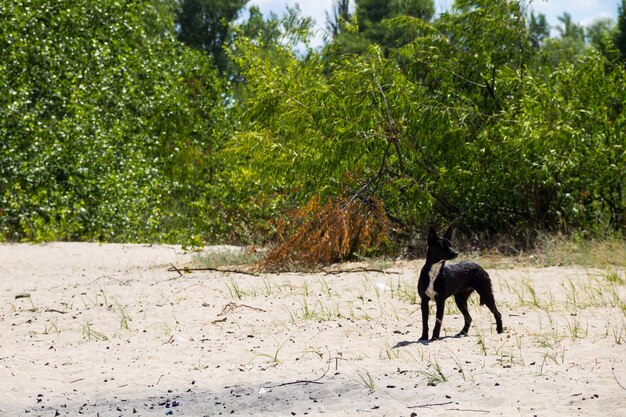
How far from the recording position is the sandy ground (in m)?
5.45

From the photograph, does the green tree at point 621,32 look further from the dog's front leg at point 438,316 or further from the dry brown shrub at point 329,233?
the dog's front leg at point 438,316

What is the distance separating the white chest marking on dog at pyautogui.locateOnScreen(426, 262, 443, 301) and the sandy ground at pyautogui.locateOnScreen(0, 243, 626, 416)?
40 centimetres

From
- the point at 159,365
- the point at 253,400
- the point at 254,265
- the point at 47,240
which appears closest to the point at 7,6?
the point at 47,240

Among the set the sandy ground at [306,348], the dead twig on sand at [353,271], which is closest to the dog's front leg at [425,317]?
the sandy ground at [306,348]

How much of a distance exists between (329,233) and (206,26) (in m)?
26.6

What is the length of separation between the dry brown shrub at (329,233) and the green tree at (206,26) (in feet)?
80.9

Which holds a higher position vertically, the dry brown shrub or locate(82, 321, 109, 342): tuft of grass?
the dry brown shrub

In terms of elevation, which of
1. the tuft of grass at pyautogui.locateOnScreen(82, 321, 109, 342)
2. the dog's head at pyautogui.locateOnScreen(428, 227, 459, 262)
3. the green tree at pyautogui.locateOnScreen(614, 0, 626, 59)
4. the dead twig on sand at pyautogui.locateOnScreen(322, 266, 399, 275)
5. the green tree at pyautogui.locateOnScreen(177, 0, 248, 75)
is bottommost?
the tuft of grass at pyautogui.locateOnScreen(82, 321, 109, 342)

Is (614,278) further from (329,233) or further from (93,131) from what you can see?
(93,131)

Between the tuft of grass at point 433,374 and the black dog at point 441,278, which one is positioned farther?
the black dog at point 441,278

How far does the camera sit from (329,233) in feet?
38.5

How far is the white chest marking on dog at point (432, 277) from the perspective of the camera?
21.8ft

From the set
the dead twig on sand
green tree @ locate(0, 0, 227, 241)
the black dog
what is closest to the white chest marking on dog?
the black dog

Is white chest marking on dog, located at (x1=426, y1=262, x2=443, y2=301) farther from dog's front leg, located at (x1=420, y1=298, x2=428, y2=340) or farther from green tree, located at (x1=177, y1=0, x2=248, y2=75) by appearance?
green tree, located at (x1=177, y1=0, x2=248, y2=75)
